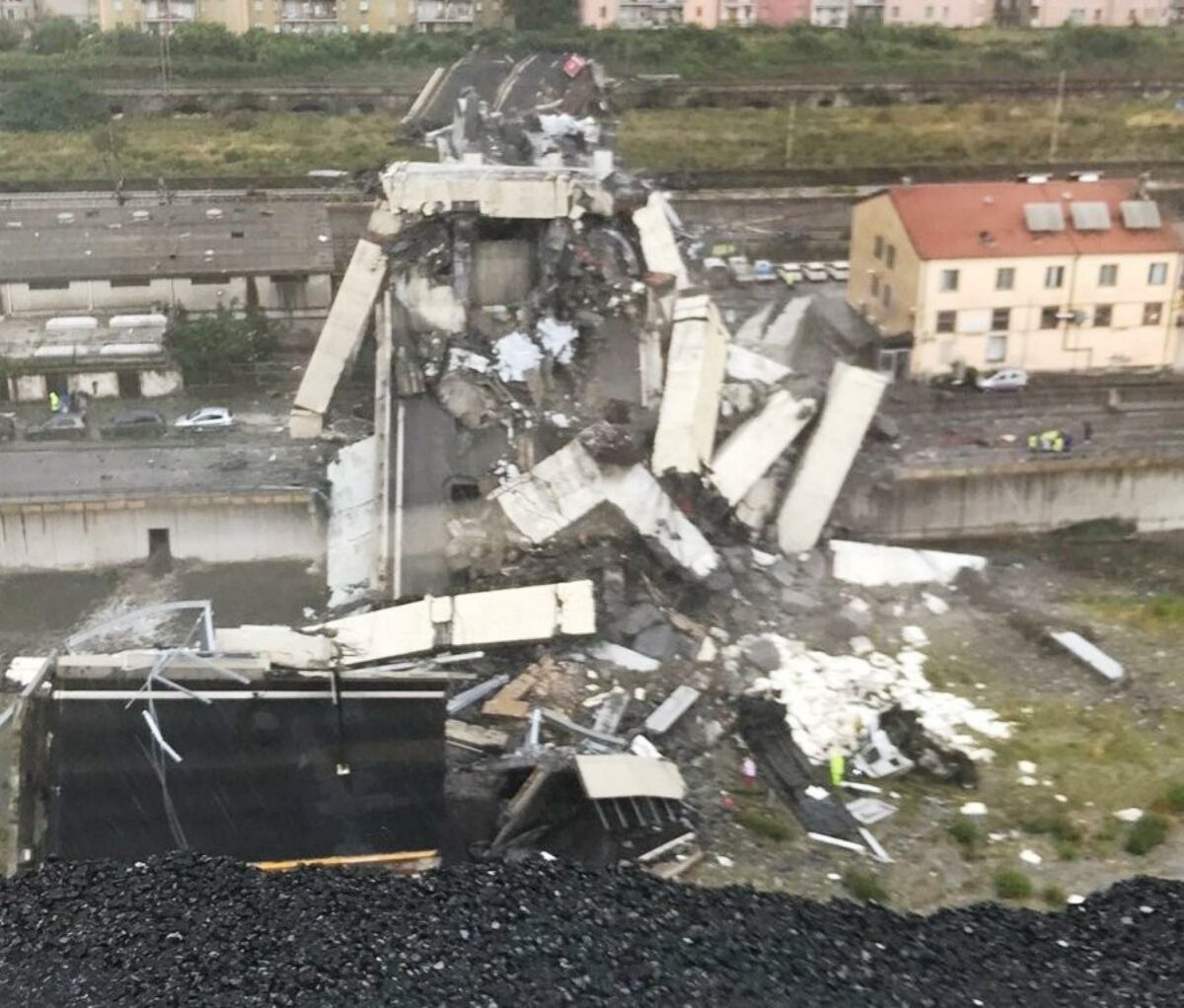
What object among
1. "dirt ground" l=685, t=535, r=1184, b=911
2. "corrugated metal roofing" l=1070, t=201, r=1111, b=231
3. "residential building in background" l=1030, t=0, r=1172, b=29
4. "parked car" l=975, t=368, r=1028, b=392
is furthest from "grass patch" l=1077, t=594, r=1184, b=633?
"residential building in background" l=1030, t=0, r=1172, b=29

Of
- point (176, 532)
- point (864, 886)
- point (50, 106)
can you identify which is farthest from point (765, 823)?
point (50, 106)

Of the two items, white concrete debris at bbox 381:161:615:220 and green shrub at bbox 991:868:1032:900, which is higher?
white concrete debris at bbox 381:161:615:220

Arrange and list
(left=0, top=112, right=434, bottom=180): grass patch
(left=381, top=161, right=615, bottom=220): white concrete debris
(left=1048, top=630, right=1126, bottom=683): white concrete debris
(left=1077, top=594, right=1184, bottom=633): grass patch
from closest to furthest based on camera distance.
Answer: (left=1048, top=630, right=1126, bottom=683): white concrete debris, (left=1077, top=594, right=1184, bottom=633): grass patch, (left=381, top=161, right=615, bottom=220): white concrete debris, (left=0, top=112, right=434, bottom=180): grass patch

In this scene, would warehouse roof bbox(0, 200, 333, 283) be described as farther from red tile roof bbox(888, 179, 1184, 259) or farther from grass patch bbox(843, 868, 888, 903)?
grass patch bbox(843, 868, 888, 903)

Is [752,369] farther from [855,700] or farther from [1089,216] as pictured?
[1089,216]

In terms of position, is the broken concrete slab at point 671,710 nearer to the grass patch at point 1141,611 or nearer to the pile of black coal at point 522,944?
the pile of black coal at point 522,944

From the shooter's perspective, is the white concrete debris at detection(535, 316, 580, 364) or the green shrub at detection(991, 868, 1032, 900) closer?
the green shrub at detection(991, 868, 1032, 900)
